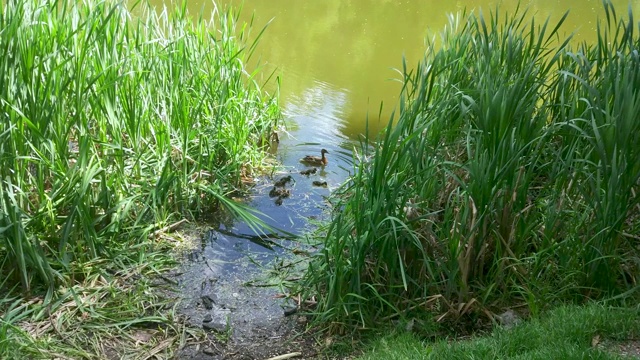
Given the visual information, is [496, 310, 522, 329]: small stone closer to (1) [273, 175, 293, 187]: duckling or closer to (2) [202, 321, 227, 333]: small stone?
(2) [202, 321, 227, 333]: small stone

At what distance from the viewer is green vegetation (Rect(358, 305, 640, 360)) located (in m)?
2.72

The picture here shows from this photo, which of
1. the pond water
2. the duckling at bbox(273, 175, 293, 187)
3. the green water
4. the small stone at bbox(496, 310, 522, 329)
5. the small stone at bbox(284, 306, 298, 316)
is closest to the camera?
the small stone at bbox(496, 310, 522, 329)

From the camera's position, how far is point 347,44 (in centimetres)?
897

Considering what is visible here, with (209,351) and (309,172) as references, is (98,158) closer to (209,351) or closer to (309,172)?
(209,351)

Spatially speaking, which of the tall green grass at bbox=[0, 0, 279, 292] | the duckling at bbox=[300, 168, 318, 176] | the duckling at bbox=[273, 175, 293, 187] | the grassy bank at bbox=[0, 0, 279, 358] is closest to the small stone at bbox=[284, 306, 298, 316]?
the grassy bank at bbox=[0, 0, 279, 358]

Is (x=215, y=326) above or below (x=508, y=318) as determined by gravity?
below

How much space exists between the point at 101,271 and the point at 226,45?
2158mm

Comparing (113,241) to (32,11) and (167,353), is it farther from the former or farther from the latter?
(32,11)

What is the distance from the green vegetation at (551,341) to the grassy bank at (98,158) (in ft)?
4.13

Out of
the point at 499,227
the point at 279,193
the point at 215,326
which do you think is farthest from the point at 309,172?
the point at 499,227

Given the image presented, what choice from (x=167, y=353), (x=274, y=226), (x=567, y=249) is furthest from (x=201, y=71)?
(x=567, y=249)

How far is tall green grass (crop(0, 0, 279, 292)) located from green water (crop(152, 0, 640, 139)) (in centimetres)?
88

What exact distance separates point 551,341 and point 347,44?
6.56m

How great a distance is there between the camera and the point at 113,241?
3.88 meters
